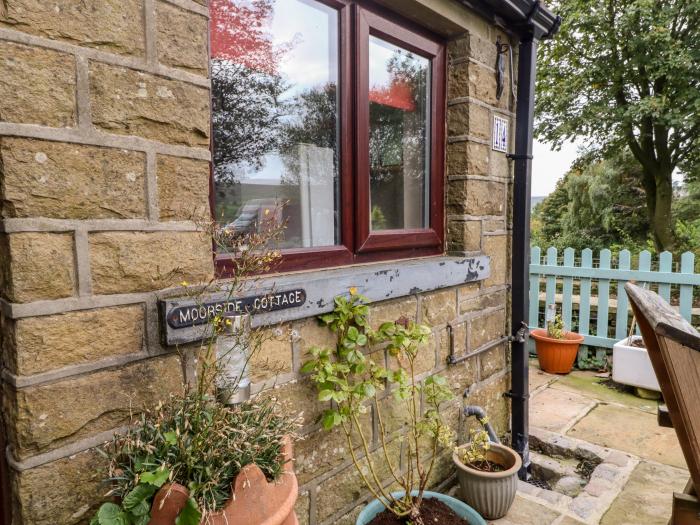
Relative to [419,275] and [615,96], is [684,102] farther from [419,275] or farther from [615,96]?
[419,275]

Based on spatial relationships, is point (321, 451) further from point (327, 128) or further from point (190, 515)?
point (327, 128)

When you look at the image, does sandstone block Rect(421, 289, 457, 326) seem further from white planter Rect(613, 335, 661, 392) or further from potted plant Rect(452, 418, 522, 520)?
white planter Rect(613, 335, 661, 392)

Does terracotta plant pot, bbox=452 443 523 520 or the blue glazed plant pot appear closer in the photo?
the blue glazed plant pot

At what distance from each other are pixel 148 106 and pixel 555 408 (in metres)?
3.43

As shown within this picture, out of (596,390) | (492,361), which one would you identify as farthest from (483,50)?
(596,390)

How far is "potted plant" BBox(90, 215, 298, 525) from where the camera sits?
2.99ft

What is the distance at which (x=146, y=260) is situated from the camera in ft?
3.88

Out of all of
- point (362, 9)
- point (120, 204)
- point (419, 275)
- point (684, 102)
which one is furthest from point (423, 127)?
point (684, 102)

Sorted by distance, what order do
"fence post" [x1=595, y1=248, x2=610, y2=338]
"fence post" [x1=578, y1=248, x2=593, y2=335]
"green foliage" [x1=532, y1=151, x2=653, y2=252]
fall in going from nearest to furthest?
1. "fence post" [x1=595, y1=248, x2=610, y2=338]
2. "fence post" [x1=578, y1=248, x2=593, y2=335]
3. "green foliage" [x1=532, y1=151, x2=653, y2=252]

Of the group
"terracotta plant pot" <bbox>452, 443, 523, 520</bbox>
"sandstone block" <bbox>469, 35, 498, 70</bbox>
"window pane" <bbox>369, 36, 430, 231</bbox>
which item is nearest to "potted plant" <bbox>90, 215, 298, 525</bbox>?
"window pane" <bbox>369, 36, 430, 231</bbox>

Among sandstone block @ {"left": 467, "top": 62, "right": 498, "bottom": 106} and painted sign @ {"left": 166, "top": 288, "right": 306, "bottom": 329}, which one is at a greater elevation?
sandstone block @ {"left": 467, "top": 62, "right": 498, "bottom": 106}

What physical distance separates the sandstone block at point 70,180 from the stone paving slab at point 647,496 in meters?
2.36

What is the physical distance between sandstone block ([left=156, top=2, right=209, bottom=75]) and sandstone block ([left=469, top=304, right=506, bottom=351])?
5.93 feet

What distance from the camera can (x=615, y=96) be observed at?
8.27m
